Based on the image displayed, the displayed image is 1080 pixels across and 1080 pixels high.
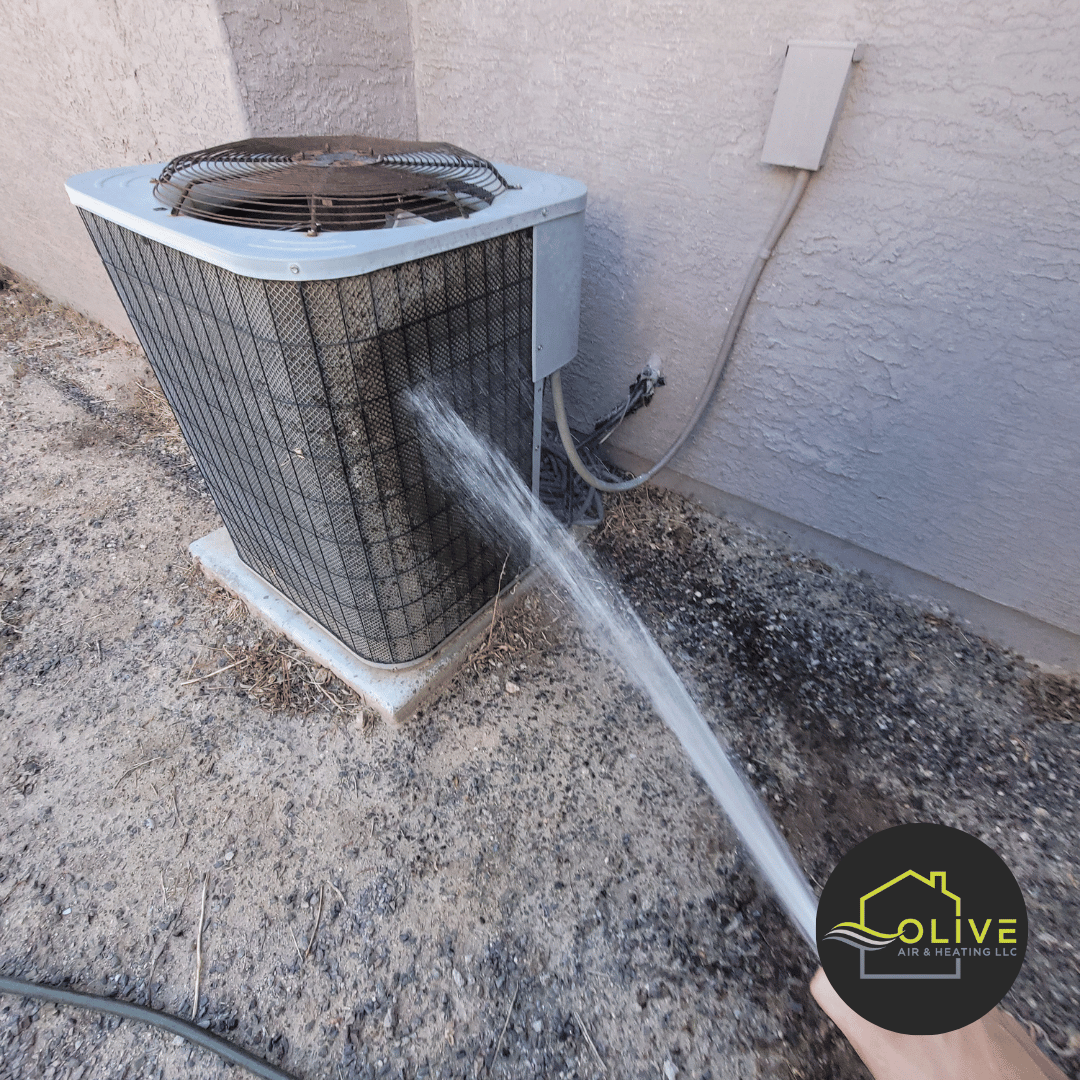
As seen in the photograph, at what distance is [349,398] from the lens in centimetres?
115

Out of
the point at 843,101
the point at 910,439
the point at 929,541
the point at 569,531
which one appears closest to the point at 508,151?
the point at 843,101

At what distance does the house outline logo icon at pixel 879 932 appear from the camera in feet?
3.19

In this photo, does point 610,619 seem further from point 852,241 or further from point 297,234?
point 297,234

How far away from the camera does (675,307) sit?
2094 millimetres

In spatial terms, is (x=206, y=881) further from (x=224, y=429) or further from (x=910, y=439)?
(x=910, y=439)

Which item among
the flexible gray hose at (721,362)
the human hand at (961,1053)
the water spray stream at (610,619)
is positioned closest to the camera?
the human hand at (961,1053)

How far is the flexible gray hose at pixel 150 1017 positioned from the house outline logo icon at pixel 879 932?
3.59 ft

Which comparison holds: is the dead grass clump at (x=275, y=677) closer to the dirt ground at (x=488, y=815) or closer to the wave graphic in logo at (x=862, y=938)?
the dirt ground at (x=488, y=815)

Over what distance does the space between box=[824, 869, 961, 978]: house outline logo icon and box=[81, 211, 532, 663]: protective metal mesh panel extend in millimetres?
1186

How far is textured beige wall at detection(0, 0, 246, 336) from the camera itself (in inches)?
73.3

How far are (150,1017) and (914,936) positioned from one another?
4.92 ft

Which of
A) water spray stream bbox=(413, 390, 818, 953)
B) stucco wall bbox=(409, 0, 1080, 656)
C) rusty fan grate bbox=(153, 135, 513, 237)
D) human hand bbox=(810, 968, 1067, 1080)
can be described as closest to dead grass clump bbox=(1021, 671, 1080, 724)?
stucco wall bbox=(409, 0, 1080, 656)

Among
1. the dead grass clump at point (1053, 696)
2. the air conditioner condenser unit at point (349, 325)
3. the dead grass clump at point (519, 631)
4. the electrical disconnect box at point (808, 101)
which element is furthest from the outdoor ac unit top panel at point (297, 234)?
the dead grass clump at point (1053, 696)

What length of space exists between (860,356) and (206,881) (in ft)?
7.77
